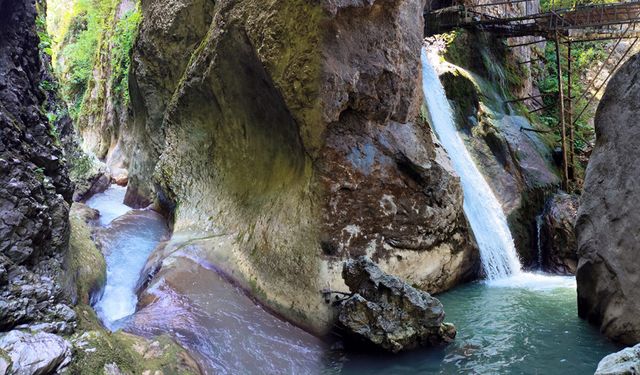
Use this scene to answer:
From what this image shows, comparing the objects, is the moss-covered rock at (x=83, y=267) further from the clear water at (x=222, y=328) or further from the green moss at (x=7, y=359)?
the green moss at (x=7, y=359)

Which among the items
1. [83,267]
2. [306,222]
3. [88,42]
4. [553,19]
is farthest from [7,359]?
[88,42]

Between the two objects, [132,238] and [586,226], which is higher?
[586,226]

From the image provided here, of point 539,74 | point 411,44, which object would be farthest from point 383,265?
point 539,74

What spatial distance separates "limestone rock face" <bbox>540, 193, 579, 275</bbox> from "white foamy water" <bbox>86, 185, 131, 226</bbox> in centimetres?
1144

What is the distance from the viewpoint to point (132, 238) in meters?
9.90

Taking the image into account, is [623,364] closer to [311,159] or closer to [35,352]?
[35,352]

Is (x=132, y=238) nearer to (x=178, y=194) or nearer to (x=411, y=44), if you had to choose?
(x=178, y=194)

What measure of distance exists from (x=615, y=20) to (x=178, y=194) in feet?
48.9

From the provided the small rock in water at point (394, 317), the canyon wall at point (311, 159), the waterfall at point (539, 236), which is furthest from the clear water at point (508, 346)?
the waterfall at point (539, 236)

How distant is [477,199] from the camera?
1184cm

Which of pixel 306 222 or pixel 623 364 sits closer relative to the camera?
pixel 623 364

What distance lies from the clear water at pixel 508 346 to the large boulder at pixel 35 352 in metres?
3.35

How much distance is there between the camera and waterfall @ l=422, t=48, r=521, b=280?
10.9 metres

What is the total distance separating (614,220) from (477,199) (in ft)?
17.1
